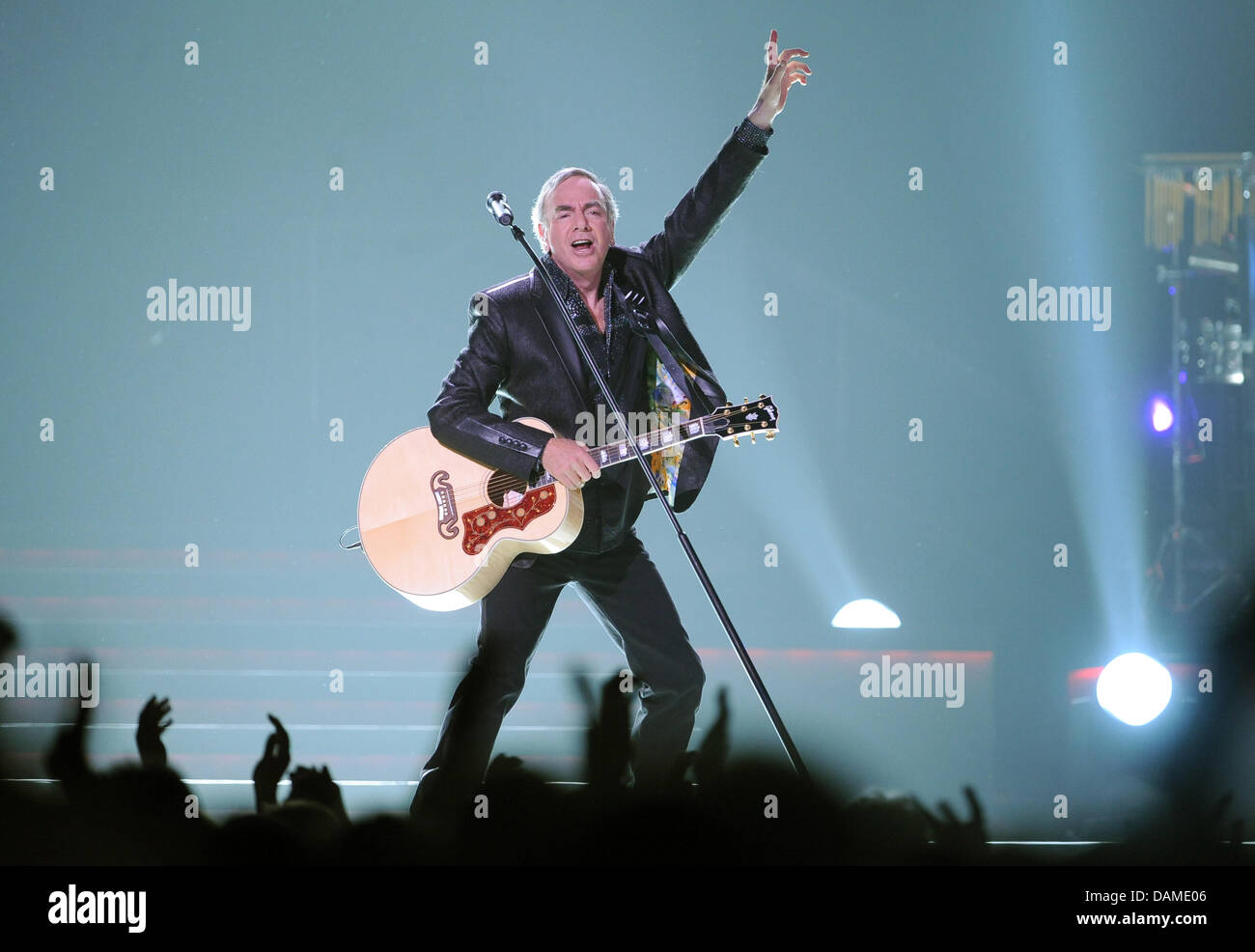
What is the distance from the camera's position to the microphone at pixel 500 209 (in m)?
3.97

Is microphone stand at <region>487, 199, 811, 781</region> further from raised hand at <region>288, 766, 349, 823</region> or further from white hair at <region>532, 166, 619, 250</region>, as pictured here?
raised hand at <region>288, 766, 349, 823</region>

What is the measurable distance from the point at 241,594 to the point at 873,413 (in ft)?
8.61

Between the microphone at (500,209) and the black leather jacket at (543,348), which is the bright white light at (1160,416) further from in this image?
the microphone at (500,209)

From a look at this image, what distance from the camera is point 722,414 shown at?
386 centimetres

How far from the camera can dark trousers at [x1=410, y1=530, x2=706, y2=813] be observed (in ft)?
13.0

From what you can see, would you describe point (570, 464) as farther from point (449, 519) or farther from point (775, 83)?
point (775, 83)

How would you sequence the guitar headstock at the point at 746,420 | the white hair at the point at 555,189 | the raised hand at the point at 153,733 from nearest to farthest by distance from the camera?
the guitar headstock at the point at 746,420 → the white hair at the point at 555,189 → the raised hand at the point at 153,733

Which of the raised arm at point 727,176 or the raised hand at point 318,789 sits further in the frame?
the raised hand at point 318,789

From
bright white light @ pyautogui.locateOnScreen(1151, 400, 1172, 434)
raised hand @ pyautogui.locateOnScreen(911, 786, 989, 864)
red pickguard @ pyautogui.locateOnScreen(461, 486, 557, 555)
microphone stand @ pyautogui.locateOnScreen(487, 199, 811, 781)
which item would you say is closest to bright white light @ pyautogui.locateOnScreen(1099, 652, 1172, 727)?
raised hand @ pyautogui.locateOnScreen(911, 786, 989, 864)

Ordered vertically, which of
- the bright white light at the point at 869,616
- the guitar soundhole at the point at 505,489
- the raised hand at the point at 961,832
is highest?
the guitar soundhole at the point at 505,489

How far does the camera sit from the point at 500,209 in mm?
4062

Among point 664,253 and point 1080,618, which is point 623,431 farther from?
point 1080,618

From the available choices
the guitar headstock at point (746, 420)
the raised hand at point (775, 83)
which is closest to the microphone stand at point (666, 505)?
the guitar headstock at point (746, 420)
